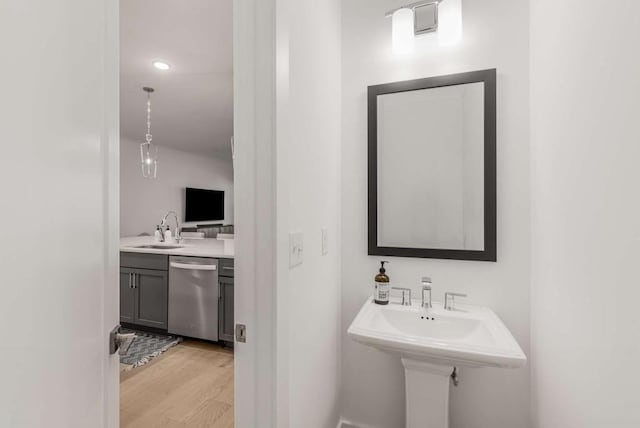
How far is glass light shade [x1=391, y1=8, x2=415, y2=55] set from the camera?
1.52 meters

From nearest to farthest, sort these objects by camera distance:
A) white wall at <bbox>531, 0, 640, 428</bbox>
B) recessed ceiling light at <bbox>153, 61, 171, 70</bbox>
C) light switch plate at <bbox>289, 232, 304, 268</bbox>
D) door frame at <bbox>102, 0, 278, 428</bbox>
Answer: white wall at <bbox>531, 0, 640, 428</bbox>, door frame at <bbox>102, 0, 278, 428</bbox>, light switch plate at <bbox>289, 232, 304, 268</bbox>, recessed ceiling light at <bbox>153, 61, 171, 70</bbox>

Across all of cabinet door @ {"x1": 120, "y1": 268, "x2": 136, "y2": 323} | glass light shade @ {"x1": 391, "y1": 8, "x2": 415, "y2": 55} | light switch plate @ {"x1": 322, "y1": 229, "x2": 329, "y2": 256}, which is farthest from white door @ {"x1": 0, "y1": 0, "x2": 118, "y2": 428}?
cabinet door @ {"x1": 120, "y1": 268, "x2": 136, "y2": 323}

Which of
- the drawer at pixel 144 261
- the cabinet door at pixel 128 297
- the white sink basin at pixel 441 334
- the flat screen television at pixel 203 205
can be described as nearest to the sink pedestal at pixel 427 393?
the white sink basin at pixel 441 334

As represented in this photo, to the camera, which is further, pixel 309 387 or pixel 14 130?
pixel 309 387

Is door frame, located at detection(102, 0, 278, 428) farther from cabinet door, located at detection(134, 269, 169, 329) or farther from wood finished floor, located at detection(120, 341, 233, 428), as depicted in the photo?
cabinet door, located at detection(134, 269, 169, 329)

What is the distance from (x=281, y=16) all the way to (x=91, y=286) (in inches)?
33.8

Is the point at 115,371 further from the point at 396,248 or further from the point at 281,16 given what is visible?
the point at 396,248

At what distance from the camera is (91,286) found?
0.56 meters

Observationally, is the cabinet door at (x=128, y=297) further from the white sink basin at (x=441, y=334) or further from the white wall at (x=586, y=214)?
the white wall at (x=586, y=214)

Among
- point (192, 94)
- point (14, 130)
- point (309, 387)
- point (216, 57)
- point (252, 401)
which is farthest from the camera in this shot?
point (192, 94)

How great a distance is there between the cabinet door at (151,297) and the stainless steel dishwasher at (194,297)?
0.32 feet

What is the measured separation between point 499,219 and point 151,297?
10.2 ft

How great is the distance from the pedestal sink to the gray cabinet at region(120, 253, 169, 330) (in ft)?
7.61

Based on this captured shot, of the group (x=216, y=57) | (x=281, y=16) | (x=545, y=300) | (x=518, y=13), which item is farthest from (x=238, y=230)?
(x=216, y=57)
